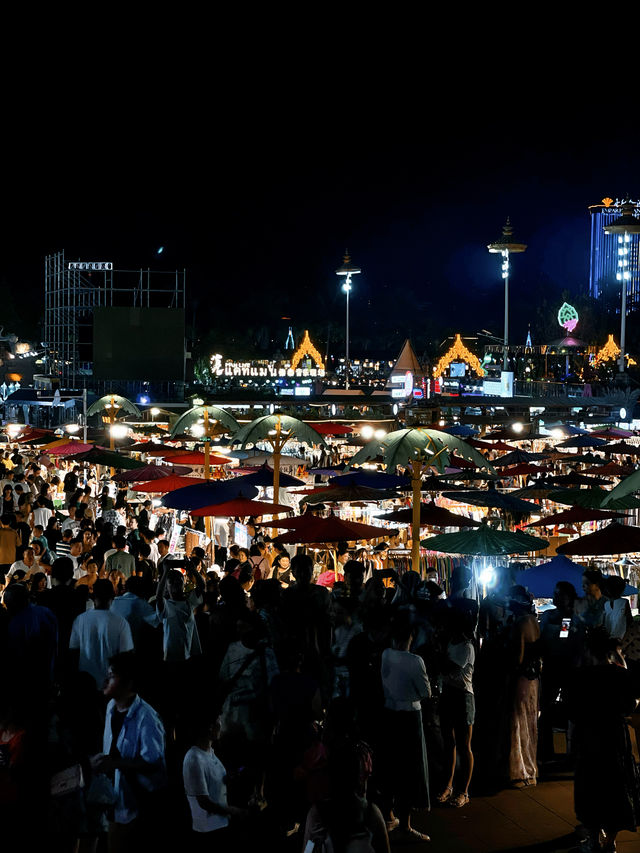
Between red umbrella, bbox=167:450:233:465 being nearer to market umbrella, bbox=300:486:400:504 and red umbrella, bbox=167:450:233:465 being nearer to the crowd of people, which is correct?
market umbrella, bbox=300:486:400:504

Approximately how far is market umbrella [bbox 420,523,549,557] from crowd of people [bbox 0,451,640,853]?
162cm

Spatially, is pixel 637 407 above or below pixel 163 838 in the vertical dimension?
above

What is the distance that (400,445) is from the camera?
12.1 meters

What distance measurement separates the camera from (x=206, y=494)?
45.7ft

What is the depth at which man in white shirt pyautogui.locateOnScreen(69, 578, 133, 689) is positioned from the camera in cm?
723

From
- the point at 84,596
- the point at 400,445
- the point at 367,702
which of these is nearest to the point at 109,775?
the point at 367,702

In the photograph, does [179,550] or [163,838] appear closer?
[163,838]

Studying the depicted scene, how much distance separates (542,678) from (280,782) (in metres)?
2.63

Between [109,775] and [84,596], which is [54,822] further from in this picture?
[84,596]

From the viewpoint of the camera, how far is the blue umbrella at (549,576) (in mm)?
9906

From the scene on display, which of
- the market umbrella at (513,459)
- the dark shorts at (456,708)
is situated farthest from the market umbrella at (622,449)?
the dark shorts at (456,708)

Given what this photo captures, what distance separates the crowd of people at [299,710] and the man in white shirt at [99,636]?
15 millimetres

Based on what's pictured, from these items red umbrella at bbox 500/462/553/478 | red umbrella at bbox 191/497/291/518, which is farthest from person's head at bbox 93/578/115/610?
red umbrella at bbox 500/462/553/478

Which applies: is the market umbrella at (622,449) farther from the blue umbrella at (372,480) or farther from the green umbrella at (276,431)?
the green umbrella at (276,431)
